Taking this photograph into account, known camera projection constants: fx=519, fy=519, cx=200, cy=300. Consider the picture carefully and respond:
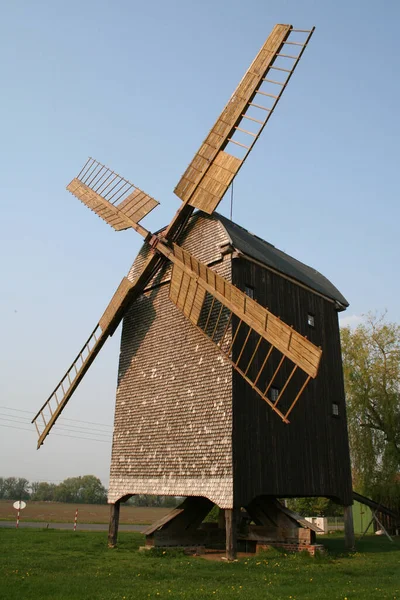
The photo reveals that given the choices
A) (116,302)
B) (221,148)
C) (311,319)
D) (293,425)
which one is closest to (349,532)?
Result: (293,425)

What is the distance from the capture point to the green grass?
9375mm

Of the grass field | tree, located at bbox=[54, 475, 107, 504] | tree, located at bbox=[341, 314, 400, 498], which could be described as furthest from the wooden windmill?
tree, located at bbox=[54, 475, 107, 504]

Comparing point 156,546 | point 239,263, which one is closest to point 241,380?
point 239,263

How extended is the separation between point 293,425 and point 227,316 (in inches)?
168

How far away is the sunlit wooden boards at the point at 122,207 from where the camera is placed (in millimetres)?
19891

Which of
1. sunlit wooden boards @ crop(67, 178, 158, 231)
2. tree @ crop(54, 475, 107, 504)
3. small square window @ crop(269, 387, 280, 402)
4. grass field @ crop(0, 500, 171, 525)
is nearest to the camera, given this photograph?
small square window @ crop(269, 387, 280, 402)

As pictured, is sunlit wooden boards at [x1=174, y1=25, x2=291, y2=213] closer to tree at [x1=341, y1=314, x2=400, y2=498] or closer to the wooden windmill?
the wooden windmill

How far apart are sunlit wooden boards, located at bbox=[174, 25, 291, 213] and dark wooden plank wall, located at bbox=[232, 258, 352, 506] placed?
108 inches

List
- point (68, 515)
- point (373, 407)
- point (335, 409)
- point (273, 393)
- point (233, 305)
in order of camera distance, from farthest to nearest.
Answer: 1. point (68, 515)
2. point (373, 407)
3. point (335, 409)
4. point (273, 393)
5. point (233, 305)

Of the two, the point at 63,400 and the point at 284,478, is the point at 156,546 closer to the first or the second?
the point at 284,478

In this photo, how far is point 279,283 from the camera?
60.2ft

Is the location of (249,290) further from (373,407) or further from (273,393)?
(373,407)

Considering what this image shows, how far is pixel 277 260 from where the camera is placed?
1939 cm

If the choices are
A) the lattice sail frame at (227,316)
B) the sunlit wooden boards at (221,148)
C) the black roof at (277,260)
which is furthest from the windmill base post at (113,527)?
the sunlit wooden boards at (221,148)
